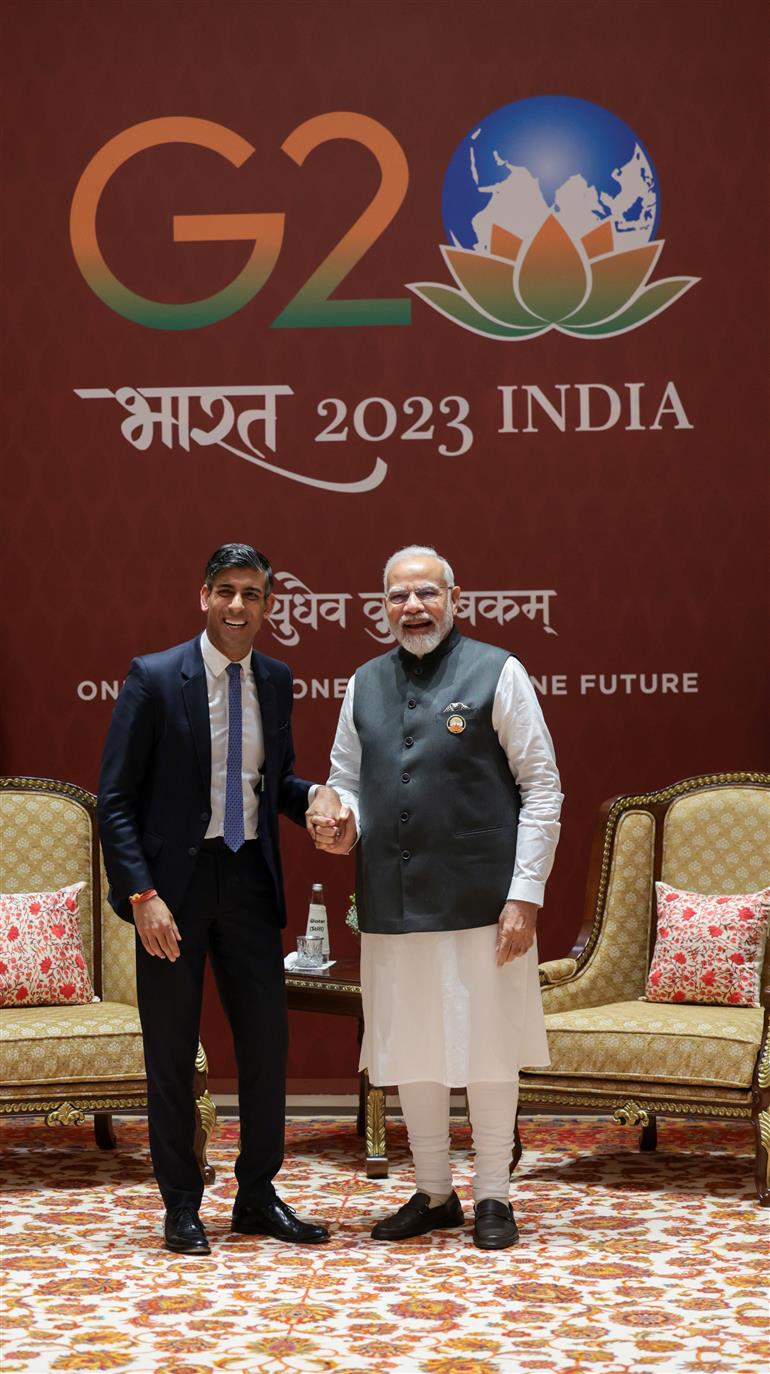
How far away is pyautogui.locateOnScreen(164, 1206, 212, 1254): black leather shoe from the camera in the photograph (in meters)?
4.03

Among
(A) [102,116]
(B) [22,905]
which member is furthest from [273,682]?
(A) [102,116]

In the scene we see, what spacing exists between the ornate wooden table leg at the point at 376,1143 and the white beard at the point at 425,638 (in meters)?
1.55

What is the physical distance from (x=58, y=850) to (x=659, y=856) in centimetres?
209

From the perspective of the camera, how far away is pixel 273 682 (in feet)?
14.1

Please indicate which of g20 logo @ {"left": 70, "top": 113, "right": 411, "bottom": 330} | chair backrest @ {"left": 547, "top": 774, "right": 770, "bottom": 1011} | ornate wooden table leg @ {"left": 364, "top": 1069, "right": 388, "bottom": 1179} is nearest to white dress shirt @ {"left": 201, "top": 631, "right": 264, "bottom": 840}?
ornate wooden table leg @ {"left": 364, "top": 1069, "right": 388, "bottom": 1179}

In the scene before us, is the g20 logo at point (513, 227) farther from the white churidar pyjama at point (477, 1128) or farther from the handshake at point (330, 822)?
the white churidar pyjama at point (477, 1128)

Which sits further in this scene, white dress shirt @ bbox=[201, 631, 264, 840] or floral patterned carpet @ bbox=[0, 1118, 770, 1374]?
white dress shirt @ bbox=[201, 631, 264, 840]

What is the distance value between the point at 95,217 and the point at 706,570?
2.75 meters

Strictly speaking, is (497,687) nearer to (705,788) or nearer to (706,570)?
(705,788)

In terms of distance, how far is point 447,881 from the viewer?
4055 mm

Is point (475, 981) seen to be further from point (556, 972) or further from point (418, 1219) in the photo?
point (556, 972)

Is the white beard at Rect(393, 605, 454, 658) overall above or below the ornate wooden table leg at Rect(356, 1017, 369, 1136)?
above

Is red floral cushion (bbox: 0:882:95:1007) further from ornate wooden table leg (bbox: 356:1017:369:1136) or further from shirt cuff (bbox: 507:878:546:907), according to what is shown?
shirt cuff (bbox: 507:878:546:907)

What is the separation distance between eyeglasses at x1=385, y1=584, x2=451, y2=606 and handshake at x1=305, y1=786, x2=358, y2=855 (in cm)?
54
